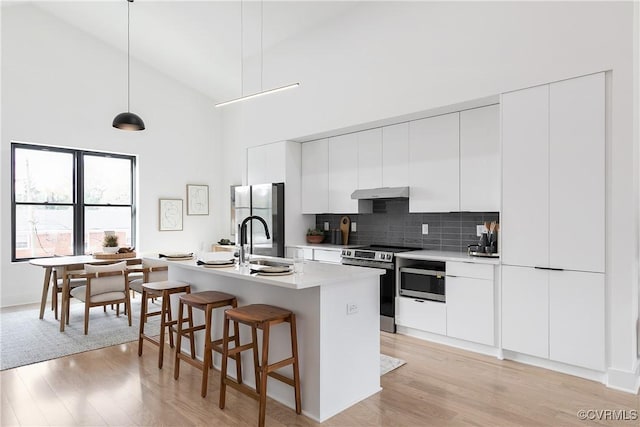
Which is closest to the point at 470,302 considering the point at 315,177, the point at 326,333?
the point at 326,333

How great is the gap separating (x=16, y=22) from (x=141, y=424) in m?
6.17

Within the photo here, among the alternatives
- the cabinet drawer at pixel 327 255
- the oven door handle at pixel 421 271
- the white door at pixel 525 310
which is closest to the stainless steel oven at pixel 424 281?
the oven door handle at pixel 421 271

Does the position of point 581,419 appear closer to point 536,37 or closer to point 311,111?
point 536,37

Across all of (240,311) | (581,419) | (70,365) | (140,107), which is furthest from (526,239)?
(140,107)

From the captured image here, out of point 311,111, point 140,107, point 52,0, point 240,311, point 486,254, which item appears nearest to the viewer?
point 240,311

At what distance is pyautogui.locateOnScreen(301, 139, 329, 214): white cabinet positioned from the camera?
5488mm

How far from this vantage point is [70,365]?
348 cm

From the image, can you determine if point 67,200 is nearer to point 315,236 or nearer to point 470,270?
point 315,236

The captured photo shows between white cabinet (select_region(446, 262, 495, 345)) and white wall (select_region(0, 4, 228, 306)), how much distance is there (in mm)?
5460

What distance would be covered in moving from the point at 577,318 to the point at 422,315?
1.40m

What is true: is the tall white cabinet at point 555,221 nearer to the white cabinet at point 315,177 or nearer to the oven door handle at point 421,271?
the oven door handle at point 421,271

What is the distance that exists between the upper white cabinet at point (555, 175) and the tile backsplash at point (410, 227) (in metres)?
0.76

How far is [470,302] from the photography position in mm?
3721

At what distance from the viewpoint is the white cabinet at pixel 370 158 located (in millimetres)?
4824
